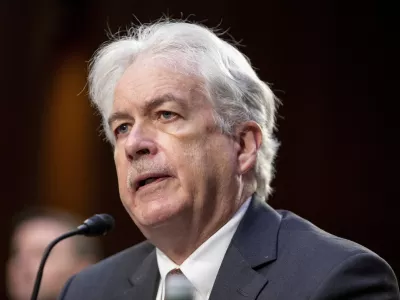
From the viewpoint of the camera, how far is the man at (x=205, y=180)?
227 cm

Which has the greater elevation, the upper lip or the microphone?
the upper lip

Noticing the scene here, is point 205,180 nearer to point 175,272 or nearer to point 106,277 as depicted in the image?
point 175,272

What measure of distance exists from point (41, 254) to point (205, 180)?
2.09 m

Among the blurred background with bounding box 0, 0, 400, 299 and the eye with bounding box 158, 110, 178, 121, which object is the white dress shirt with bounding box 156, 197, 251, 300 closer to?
the eye with bounding box 158, 110, 178, 121

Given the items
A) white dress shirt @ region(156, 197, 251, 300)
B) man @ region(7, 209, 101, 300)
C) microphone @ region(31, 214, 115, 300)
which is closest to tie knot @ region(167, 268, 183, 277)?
white dress shirt @ region(156, 197, 251, 300)

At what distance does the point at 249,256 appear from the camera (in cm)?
237

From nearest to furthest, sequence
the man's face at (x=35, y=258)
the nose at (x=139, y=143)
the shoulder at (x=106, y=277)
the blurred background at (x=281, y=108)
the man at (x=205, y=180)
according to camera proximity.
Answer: the man at (x=205, y=180) → the nose at (x=139, y=143) → the shoulder at (x=106, y=277) → the man's face at (x=35, y=258) → the blurred background at (x=281, y=108)

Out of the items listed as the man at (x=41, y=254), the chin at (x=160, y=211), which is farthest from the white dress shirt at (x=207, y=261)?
the man at (x=41, y=254)

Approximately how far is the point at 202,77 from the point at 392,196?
8.62ft

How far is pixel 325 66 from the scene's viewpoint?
16.2ft

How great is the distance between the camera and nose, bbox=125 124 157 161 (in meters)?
2.38

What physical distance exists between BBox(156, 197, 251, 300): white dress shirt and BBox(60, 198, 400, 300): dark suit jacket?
37 millimetres

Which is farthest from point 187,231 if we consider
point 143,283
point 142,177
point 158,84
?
point 158,84

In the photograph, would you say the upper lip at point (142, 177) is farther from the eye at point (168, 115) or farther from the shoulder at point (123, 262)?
the shoulder at point (123, 262)
